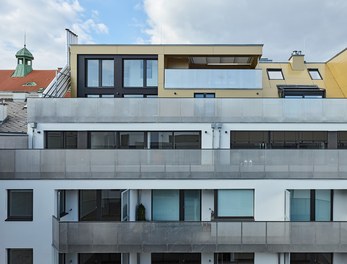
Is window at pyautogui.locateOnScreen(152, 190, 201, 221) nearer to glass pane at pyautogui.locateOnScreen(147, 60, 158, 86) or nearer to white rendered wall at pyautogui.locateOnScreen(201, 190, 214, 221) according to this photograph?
white rendered wall at pyautogui.locateOnScreen(201, 190, 214, 221)

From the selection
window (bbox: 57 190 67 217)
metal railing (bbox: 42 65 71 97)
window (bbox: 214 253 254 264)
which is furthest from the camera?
metal railing (bbox: 42 65 71 97)

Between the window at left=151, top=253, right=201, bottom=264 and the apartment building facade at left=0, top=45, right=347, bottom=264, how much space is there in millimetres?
37

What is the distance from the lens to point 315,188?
9867 mm

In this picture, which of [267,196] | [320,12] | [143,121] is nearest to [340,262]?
[267,196]

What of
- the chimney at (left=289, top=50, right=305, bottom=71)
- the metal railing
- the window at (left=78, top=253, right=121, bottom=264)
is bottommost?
the window at (left=78, top=253, right=121, bottom=264)

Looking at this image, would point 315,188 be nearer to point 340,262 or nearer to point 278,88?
point 340,262

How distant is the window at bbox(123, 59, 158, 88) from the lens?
14.1 metres

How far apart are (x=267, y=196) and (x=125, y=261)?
17.8 feet

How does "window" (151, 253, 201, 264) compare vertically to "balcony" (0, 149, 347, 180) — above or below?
below

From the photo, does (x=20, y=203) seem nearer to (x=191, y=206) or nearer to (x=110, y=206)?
(x=110, y=206)

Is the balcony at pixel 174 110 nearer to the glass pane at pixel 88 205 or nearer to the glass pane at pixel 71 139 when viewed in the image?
the glass pane at pixel 71 139

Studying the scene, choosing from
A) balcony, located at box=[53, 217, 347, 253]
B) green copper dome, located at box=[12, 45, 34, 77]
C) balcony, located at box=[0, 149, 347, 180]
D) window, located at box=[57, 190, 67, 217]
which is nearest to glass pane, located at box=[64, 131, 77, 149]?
balcony, located at box=[0, 149, 347, 180]

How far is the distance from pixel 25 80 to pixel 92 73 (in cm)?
3508

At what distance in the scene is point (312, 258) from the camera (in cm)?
1062
